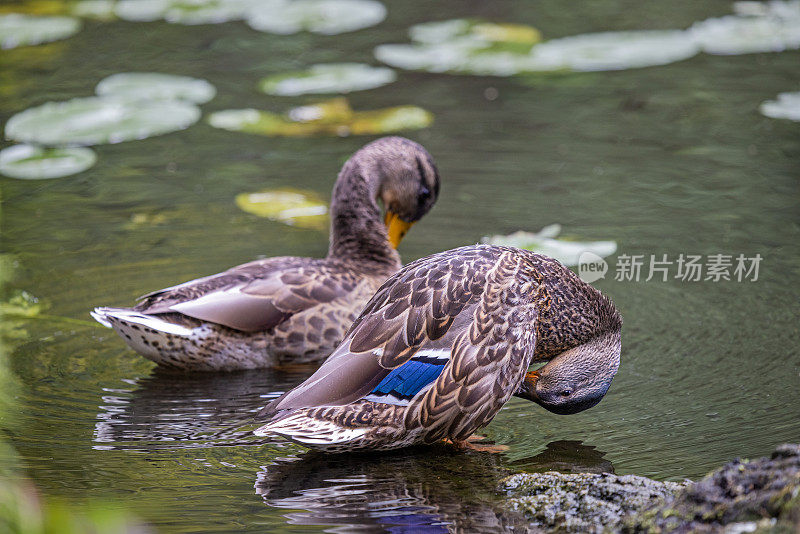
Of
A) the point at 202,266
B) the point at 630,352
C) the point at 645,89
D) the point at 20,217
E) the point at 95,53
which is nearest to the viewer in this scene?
the point at 630,352

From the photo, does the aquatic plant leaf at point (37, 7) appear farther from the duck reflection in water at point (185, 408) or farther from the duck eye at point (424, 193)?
the duck reflection in water at point (185, 408)

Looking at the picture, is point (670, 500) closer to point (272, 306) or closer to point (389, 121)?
point (272, 306)

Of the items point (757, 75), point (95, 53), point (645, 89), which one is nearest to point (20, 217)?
point (95, 53)

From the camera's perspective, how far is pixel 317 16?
37.7 ft

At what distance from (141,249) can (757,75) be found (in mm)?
6065

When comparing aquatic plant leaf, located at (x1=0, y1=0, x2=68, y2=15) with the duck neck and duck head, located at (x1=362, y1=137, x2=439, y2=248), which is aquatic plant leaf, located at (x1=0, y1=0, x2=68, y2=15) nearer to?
duck head, located at (x1=362, y1=137, x2=439, y2=248)

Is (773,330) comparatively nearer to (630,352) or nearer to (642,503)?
(630,352)

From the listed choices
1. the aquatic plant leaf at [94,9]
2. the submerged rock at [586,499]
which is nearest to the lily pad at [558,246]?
the submerged rock at [586,499]

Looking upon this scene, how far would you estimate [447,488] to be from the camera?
4.28 metres

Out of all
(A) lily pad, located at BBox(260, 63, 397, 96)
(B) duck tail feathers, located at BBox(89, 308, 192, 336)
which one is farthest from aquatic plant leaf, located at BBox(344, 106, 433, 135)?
(B) duck tail feathers, located at BBox(89, 308, 192, 336)

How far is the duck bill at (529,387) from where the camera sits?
4805 mm

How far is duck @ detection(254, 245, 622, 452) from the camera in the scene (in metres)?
4.50

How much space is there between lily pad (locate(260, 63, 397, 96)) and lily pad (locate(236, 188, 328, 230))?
2144mm

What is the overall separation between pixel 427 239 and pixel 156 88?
139 inches
